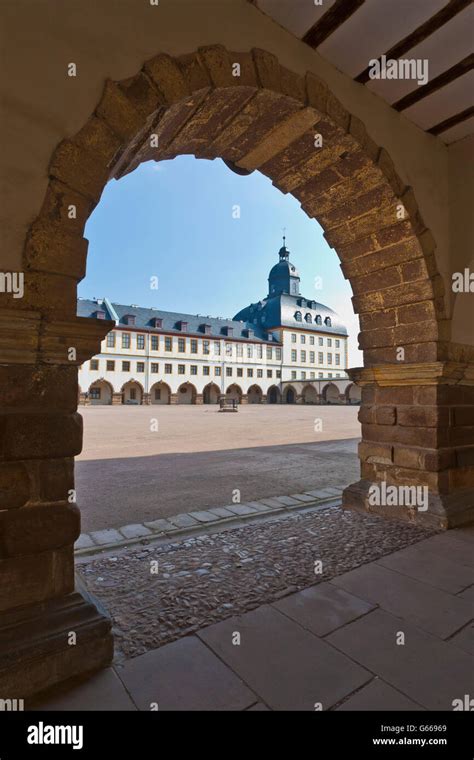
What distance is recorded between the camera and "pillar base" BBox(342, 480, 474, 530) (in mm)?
3549

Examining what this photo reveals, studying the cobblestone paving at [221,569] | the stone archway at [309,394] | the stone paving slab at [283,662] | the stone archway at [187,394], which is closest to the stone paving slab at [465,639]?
the stone paving slab at [283,662]

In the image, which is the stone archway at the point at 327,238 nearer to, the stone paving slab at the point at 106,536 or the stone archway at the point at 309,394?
the stone paving slab at the point at 106,536

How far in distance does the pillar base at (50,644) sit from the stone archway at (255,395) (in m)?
45.9

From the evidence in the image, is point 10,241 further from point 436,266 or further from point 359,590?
point 436,266

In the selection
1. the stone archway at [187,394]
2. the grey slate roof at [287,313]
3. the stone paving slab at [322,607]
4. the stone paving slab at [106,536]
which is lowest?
the stone paving slab at [322,607]

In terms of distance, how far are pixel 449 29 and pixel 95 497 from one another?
5559mm

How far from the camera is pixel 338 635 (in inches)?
75.6

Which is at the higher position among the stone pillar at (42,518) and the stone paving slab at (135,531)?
the stone pillar at (42,518)

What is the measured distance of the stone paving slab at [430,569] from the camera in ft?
8.13

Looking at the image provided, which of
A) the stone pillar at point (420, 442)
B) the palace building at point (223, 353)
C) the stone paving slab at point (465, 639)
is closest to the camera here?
the stone paving slab at point (465, 639)

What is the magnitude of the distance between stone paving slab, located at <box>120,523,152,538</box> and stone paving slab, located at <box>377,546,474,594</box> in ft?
6.55

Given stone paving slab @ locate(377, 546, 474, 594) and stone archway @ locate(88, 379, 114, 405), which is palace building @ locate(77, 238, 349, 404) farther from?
stone paving slab @ locate(377, 546, 474, 594)

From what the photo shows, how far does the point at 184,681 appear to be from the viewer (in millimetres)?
1610
